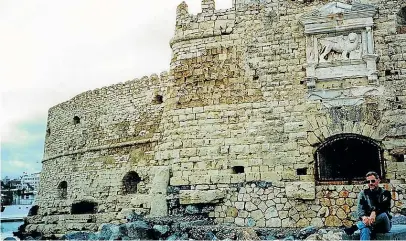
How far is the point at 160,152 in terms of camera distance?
1084 cm

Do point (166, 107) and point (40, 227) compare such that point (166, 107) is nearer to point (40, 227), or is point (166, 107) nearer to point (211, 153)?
point (211, 153)

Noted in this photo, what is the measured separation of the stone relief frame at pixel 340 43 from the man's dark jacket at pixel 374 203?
12.9 ft

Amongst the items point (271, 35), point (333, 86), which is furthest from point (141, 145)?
point (333, 86)

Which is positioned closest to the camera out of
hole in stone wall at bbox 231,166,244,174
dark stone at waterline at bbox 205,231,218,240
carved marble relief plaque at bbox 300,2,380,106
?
dark stone at waterline at bbox 205,231,218,240

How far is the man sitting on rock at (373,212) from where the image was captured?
18.7 feet

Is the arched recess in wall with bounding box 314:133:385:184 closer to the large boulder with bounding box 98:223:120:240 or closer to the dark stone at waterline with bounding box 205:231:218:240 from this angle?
the dark stone at waterline with bounding box 205:231:218:240

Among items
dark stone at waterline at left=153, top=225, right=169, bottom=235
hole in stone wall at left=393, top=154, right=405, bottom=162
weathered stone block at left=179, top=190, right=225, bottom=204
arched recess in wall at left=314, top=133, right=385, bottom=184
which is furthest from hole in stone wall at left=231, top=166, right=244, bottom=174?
hole in stone wall at left=393, top=154, right=405, bottom=162

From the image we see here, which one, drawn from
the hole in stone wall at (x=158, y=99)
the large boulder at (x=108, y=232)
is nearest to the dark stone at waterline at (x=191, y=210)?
the large boulder at (x=108, y=232)

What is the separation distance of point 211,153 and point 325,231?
300cm

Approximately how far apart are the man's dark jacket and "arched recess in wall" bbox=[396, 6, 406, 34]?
15.4 ft

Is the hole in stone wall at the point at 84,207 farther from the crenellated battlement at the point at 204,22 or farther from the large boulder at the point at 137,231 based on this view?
the crenellated battlement at the point at 204,22

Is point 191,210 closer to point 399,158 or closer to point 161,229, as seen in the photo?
point 161,229

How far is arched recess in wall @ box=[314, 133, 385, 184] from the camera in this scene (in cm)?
928

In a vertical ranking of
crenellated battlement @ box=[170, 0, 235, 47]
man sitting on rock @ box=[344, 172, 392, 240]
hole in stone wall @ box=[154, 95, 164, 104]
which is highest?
crenellated battlement @ box=[170, 0, 235, 47]
